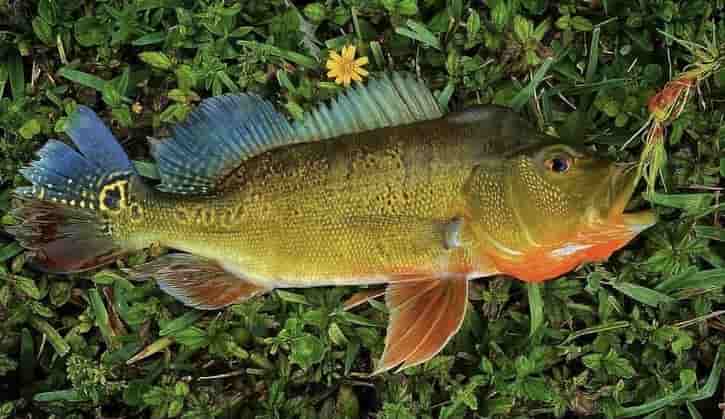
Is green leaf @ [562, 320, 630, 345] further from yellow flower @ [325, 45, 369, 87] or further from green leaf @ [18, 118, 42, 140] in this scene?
green leaf @ [18, 118, 42, 140]

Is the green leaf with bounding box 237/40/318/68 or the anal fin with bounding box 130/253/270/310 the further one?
the green leaf with bounding box 237/40/318/68

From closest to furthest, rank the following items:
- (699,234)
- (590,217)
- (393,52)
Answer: (590,217) < (699,234) < (393,52)

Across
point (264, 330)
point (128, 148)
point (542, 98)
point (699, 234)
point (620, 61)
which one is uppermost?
point (620, 61)

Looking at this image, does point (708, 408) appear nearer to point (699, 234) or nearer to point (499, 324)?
point (699, 234)

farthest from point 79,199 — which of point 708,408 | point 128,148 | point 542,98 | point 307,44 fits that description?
point 708,408

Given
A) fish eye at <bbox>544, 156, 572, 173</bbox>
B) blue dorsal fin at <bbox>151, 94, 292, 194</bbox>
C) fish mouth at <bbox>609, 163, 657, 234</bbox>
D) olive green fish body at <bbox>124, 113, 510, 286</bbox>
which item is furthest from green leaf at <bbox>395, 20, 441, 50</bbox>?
fish mouth at <bbox>609, 163, 657, 234</bbox>

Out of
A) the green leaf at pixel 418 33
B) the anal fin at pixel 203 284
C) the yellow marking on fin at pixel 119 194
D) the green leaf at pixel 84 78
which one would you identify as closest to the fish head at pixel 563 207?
the green leaf at pixel 418 33

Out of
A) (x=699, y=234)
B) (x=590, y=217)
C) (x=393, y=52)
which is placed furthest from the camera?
(x=393, y=52)
